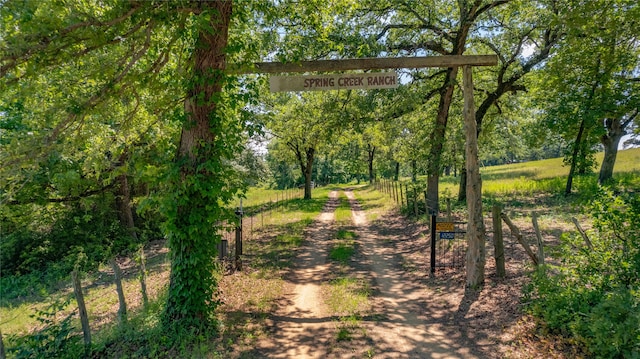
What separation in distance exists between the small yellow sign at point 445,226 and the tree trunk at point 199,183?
5.29 m

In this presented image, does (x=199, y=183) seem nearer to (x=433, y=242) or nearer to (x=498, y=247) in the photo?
(x=433, y=242)

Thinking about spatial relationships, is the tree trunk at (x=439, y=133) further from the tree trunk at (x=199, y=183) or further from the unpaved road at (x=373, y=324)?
the tree trunk at (x=199, y=183)

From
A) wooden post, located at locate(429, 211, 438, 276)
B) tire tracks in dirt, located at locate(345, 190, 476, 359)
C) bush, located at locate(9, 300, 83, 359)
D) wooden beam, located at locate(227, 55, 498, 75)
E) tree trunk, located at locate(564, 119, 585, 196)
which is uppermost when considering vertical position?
wooden beam, located at locate(227, 55, 498, 75)

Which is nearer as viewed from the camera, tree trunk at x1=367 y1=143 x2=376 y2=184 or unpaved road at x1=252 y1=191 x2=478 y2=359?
unpaved road at x1=252 y1=191 x2=478 y2=359

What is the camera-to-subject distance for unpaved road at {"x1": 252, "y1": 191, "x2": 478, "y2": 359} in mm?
5145

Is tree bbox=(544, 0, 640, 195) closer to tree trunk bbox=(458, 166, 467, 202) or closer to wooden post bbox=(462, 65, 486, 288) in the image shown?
tree trunk bbox=(458, 166, 467, 202)

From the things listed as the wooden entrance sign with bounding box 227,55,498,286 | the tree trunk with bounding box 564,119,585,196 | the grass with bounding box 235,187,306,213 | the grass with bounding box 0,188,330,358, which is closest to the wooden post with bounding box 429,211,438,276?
the wooden entrance sign with bounding box 227,55,498,286

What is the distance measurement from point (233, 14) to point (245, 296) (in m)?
5.84

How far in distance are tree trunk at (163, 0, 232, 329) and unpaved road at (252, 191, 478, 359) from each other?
4.95ft

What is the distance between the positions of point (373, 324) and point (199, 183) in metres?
3.97

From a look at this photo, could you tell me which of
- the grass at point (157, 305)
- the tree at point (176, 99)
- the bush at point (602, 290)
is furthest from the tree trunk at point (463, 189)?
the tree at point (176, 99)

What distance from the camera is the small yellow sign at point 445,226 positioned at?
817cm

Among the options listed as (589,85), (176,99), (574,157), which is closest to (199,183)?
(176,99)

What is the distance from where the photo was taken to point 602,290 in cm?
491
